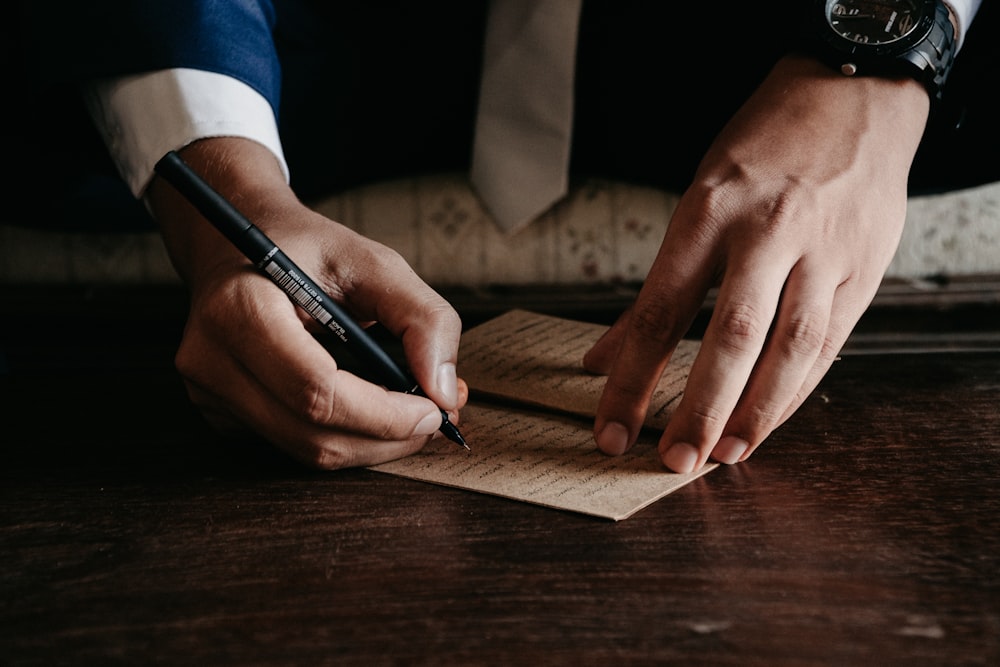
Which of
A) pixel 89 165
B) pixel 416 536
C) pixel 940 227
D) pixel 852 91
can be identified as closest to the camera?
pixel 416 536

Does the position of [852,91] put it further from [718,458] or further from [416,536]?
[416,536]

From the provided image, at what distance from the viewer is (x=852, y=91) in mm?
640

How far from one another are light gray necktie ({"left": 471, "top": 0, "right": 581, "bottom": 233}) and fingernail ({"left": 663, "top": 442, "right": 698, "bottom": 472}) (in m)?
0.51

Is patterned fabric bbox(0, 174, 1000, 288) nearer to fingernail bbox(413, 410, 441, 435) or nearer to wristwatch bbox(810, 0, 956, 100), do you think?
wristwatch bbox(810, 0, 956, 100)

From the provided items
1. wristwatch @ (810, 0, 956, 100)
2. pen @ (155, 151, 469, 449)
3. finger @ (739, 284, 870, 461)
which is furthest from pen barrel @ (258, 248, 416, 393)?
wristwatch @ (810, 0, 956, 100)

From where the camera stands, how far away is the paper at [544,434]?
21.4 inches

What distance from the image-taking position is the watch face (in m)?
0.65

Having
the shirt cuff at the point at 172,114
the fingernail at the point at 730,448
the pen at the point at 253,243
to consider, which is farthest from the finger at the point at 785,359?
the shirt cuff at the point at 172,114

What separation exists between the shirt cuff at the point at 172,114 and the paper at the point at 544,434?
0.74 ft

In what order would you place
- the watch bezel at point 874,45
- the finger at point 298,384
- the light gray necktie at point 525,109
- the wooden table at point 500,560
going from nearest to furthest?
the wooden table at point 500,560 < the finger at point 298,384 < the watch bezel at point 874,45 < the light gray necktie at point 525,109

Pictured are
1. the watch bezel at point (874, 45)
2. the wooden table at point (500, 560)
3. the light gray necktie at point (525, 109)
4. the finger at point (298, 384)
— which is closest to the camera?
the wooden table at point (500, 560)

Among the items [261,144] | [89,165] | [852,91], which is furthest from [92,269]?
[852,91]

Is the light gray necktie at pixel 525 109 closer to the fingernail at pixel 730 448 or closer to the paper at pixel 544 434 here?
the paper at pixel 544 434

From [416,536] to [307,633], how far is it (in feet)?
0.34
